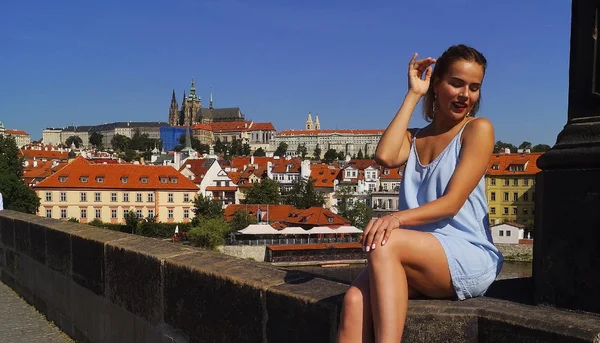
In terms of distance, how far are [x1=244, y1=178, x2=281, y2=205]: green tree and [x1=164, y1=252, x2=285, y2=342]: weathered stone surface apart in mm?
64063

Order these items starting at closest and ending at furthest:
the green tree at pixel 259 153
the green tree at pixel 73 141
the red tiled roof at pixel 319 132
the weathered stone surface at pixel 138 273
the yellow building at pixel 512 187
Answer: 1. the weathered stone surface at pixel 138 273
2. the yellow building at pixel 512 187
3. the green tree at pixel 259 153
4. the red tiled roof at pixel 319 132
5. the green tree at pixel 73 141

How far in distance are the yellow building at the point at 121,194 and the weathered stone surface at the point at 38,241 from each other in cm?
5395

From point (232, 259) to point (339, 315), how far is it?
1.21m

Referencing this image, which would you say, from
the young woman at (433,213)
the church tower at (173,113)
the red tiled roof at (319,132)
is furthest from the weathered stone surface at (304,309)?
the church tower at (173,113)

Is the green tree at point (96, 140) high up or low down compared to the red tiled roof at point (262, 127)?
down

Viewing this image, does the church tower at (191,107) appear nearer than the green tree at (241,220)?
No

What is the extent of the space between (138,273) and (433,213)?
2202mm

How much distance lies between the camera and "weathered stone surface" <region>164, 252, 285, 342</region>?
2.52 metres

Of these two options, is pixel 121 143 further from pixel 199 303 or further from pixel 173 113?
pixel 199 303

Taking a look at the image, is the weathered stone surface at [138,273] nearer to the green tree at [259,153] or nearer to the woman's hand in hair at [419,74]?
the woman's hand in hair at [419,74]

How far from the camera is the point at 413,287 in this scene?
1.98 meters

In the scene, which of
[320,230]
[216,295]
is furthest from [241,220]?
[216,295]

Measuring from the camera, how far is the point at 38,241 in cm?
583

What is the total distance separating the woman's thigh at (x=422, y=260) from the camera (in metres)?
1.85
